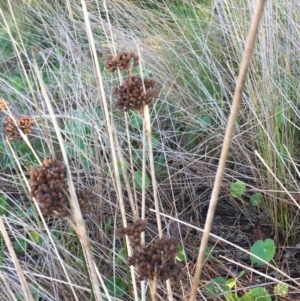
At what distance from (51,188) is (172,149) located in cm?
110

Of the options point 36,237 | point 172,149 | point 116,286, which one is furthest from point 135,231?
point 172,149

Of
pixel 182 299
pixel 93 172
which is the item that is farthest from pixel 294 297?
pixel 93 172

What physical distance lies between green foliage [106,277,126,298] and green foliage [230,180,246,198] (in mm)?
382

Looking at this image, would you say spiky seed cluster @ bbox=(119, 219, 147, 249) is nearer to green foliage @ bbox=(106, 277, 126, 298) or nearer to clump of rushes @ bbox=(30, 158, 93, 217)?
clump of rushes @ bbox=(30, 158, 93, 217)

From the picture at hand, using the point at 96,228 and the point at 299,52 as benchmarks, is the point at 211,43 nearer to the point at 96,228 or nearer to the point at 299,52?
the point at 299,52

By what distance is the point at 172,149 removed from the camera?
1728 millimetres

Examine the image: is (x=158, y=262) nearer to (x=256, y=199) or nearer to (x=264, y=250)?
(x=264, y=250)

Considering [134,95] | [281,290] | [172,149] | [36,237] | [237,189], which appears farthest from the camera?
[172,149]

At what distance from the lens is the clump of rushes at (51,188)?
25.3 inches

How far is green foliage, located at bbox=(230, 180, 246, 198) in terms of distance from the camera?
56.6 inches

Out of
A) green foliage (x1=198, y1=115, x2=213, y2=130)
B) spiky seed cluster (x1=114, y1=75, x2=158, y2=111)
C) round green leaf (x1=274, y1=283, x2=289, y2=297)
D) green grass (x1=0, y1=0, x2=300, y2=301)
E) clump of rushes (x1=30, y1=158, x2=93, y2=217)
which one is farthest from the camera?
green foliage (x1=198, y1=115, x2=213, y2=130)

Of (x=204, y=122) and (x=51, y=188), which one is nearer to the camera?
(x=51, y=188)

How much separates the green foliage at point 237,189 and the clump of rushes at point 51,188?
0.84 metres

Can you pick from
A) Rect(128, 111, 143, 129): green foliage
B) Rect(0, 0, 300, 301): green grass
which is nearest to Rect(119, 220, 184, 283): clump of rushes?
Rect(0, 0, 300, 301): green grass
